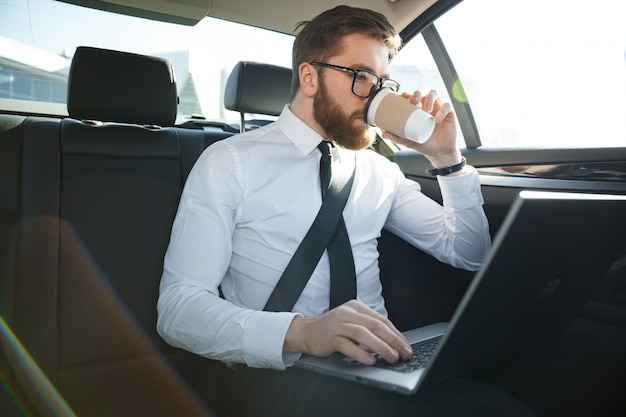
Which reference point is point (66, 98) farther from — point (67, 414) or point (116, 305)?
point (67, 414)

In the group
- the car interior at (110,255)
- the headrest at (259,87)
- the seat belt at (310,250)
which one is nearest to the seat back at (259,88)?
the headrest at (259,87)

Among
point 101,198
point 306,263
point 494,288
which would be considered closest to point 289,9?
point 101,198

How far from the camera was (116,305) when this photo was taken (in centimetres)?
142

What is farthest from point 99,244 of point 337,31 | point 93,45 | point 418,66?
point 418,66

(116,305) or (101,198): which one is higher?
(101,198)

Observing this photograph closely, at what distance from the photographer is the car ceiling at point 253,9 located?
1.75 metres

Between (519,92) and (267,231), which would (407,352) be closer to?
(267,231)

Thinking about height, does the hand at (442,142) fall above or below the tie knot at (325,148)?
above

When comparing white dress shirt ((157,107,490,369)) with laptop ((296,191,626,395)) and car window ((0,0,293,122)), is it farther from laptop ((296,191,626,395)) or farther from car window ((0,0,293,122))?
car window ((0,0,293,122))

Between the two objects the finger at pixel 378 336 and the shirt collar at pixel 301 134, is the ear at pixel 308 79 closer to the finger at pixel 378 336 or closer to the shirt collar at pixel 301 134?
the shirt collar at pixel 301 134

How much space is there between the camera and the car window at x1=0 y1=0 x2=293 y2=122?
67.5 inches

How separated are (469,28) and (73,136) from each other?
1.39 meters

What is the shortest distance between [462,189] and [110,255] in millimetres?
914

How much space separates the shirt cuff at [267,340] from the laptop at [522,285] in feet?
0.16
